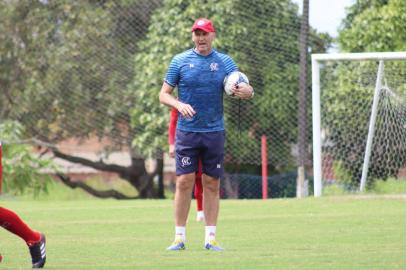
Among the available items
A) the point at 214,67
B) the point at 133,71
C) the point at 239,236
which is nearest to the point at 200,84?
the point at 214,67

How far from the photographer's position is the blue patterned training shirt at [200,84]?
10734mm

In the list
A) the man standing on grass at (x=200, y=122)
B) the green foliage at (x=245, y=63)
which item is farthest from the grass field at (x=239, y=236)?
the green foliage at (x=245, y=63)

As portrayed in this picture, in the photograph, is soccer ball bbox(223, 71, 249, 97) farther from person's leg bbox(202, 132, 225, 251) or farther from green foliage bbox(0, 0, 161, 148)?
green foliage bbox(0, 0, 161, 148)

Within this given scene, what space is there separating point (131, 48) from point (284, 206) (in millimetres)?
8910

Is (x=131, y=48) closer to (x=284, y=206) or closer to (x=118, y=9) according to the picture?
(x=118, y=9)

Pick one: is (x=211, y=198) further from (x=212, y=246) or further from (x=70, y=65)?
(x=70, y=65)

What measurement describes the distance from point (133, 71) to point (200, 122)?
1492 cm

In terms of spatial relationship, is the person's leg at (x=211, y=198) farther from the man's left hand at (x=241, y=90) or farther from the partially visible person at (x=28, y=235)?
the partially visible person at (x=28, y=235)

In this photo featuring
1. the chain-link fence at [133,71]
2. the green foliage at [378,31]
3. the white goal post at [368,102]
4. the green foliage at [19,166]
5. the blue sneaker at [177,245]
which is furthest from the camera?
the chain-link fence at [133,71]

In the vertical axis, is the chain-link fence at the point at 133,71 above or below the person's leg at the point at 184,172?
above

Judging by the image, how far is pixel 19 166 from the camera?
24203 mm

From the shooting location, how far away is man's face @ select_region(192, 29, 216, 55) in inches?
417

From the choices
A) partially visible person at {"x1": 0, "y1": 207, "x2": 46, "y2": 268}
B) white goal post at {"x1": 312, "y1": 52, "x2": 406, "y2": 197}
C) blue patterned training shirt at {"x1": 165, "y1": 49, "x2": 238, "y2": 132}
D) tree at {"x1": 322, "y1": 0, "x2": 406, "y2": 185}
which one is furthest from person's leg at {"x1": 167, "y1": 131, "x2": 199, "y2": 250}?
tree at {"x1": 322, "y1": 0, "x2": 406, "y2": 185}

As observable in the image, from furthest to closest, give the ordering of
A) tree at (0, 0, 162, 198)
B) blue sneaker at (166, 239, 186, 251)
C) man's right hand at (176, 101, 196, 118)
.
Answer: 1. tree at (0, 0, 162, 198)
2. blue sneaker at (166, 239, 186, 251)
3. man's right hand at (176, 101, 196, 118)
